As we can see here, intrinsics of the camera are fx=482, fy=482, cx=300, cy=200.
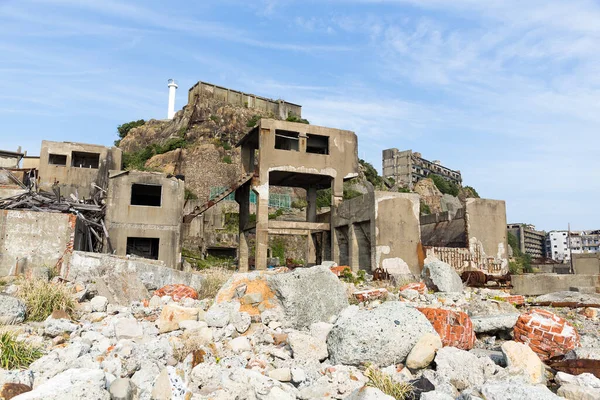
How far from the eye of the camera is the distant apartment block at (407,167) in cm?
6844

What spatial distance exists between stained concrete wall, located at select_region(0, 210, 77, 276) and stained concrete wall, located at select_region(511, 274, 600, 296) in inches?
557

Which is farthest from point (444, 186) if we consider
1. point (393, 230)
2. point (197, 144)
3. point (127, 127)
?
point (393, 230)

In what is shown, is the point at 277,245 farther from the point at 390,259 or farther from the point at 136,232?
the point at 390,259

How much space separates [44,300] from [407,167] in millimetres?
63855

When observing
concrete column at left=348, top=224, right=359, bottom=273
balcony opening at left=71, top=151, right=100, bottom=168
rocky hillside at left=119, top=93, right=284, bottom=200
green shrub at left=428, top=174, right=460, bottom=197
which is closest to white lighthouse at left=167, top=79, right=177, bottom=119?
rocky hillside at left=119, top=93, right=284, bottom=200

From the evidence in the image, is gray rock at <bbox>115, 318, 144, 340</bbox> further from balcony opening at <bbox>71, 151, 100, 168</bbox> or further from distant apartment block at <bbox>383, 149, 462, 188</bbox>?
distant apartment block at <bbox>383, 149, 462, 188</bbox>

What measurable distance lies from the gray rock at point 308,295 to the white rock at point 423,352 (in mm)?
2421

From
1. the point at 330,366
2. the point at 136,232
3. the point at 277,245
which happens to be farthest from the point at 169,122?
the point at 330,366

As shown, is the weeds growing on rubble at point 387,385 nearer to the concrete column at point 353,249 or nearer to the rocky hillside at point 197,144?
the concrete column at point 353,249

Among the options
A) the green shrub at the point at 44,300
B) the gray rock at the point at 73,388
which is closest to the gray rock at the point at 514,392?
the gray rock at the point at 73,388

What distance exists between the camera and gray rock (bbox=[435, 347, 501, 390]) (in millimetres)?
5539

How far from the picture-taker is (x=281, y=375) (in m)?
5.71

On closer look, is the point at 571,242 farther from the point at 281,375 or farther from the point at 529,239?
the point at 281,375

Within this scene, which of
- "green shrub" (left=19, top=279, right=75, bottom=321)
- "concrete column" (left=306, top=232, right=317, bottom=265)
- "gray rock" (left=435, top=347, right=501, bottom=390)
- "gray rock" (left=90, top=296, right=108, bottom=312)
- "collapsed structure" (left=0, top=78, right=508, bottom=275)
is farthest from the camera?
"concrete column" (left=306, top=232, right=317, bottom=265)
